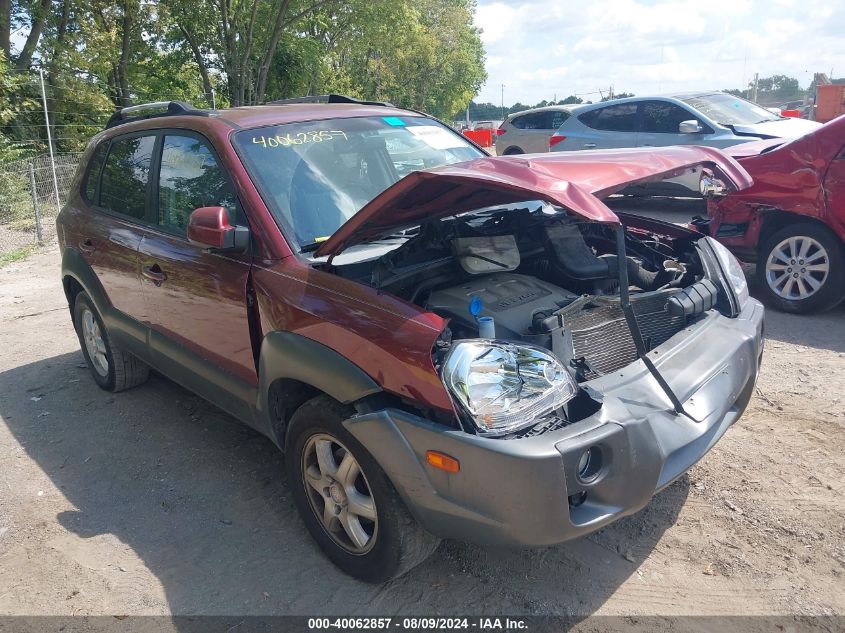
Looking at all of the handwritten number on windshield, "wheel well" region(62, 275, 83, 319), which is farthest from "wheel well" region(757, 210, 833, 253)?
"wheel well" region(62, 275, 83, 319)

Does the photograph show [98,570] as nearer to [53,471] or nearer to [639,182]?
[53,471]

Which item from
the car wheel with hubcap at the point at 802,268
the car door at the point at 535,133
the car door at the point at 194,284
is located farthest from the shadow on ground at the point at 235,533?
the car door at the point at 535,133

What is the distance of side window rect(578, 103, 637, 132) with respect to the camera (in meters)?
10.0

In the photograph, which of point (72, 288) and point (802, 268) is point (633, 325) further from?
point (72, 288)

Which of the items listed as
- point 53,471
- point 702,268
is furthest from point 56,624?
point 702,268

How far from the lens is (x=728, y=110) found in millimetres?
9602

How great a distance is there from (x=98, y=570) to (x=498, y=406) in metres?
2.10

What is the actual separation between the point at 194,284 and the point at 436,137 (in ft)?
5.89

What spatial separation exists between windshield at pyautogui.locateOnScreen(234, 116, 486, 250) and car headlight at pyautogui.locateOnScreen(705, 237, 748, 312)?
166cm

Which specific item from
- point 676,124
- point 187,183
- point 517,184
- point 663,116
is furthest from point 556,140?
point 517,184

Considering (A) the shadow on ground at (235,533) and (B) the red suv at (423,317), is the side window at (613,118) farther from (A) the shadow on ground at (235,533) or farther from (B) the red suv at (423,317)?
(A) the shadow on ground at (235,533)

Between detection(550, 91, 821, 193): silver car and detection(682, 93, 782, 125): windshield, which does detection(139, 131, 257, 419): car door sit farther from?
detection(682, 93, 782, 125): windshield

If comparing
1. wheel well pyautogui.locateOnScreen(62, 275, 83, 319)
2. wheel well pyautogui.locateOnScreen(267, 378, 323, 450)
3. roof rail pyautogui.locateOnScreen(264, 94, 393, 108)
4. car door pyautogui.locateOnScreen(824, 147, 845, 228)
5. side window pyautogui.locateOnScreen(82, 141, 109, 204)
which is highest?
roof rail pyautogui.locateOnScreen(264, 94, 393, 108)

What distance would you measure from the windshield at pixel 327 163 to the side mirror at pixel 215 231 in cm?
23
